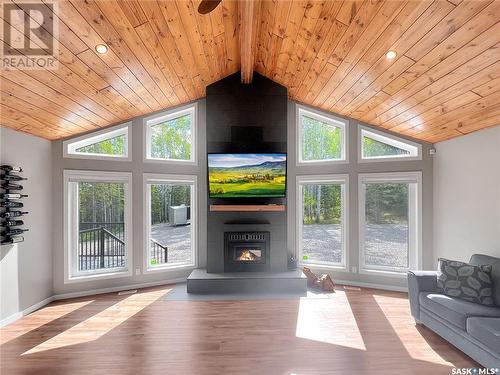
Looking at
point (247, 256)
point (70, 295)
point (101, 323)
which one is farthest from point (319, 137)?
point (70, 295)

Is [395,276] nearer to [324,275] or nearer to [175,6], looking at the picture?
[324,275]

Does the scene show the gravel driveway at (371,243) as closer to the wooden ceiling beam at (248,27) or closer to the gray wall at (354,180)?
the gray wall at (354,180)

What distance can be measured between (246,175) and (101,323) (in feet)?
10.1

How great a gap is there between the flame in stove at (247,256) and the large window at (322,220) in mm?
1009

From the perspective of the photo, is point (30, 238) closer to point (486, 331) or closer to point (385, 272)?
point (486, 331)

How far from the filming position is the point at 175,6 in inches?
100

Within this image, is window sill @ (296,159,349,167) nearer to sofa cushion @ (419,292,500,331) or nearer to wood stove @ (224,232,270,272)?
wood stove @ (224,232,270,272)

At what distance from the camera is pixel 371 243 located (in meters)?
4.88

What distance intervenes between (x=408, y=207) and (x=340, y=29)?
348 centimetres

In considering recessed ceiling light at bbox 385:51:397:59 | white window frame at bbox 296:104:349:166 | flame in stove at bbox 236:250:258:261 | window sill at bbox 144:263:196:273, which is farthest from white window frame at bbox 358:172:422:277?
window sill at bbox 144:263:196:273

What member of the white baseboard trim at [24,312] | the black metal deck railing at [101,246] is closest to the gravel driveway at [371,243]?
the black metal deck railing at [101,246]

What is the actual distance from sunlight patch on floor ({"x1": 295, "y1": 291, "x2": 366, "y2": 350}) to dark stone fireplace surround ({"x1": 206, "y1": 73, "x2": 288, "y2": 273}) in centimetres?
104

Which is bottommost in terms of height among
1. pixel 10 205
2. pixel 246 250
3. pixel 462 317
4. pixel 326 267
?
pixel 326 267

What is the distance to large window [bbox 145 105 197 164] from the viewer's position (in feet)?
16.4
